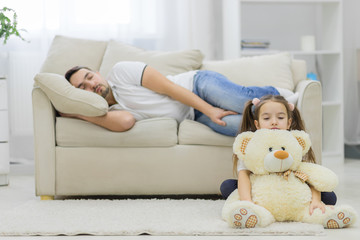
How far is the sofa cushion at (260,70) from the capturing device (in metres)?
2.78

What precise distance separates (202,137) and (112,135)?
0.41 m

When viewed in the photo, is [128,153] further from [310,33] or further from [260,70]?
Answer: [310,33]

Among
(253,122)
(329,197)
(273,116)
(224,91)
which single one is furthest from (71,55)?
(329,197)

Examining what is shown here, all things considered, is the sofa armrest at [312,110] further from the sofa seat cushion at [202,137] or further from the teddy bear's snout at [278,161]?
the teddy bear's snout at [278,161]

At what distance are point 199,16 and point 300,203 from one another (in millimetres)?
2290

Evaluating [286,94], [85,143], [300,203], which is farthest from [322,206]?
[85,143]

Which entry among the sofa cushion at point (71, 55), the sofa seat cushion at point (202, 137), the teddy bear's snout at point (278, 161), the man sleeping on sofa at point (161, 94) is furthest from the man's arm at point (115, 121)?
the teddy bear's snout at point (278, 161)

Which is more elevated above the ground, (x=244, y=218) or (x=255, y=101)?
(x=255, y=101)

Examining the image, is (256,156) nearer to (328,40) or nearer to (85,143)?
(85,143)

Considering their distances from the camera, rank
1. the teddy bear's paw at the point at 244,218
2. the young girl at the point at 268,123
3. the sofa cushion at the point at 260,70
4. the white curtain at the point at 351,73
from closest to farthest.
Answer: the teddy bear's paw at the point at 244,218, the young girl at the point at 268,123, the sofa cushion at the point at 260,70, the white curtain at the point at 351,73

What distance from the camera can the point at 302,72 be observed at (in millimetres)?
2900

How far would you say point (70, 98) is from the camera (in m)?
2.35

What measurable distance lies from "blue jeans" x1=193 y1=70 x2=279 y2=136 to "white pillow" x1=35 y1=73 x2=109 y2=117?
1.56 feet

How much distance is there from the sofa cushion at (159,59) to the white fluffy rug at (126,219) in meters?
0.87
